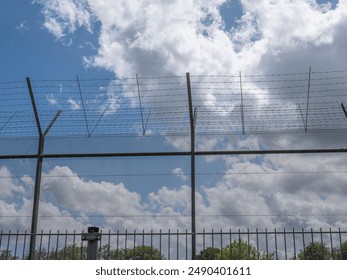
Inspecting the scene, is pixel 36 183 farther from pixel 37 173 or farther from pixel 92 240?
pixel 92 240

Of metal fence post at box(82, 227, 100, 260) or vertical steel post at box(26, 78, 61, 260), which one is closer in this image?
metal fence post at box(82, 227, 100, 260)

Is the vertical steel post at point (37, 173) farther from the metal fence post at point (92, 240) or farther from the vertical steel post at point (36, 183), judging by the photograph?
the metal fence post at point (92, 240)

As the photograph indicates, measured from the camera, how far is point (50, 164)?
9.83 meters

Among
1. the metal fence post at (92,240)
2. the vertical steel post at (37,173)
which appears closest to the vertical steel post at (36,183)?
the vertical steel post at (37,173)

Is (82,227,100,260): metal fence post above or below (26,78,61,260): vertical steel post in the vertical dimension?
below

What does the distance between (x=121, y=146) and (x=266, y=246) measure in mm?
3292

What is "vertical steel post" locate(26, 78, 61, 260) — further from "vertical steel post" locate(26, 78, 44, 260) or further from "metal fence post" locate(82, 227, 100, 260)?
"metal fence post" locate(82, 227, 100, 260)

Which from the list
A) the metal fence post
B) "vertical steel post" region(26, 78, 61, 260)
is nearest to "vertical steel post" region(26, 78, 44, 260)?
"vertical steel post" region(26, 78, 61, 260)

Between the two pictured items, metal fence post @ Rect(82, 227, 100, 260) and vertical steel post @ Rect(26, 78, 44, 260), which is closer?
metal fence post @ Rect(82, 227, 100, 260)

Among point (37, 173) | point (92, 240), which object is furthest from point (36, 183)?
point (92, 240)

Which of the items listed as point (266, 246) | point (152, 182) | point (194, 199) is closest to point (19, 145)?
point (152, 182)
